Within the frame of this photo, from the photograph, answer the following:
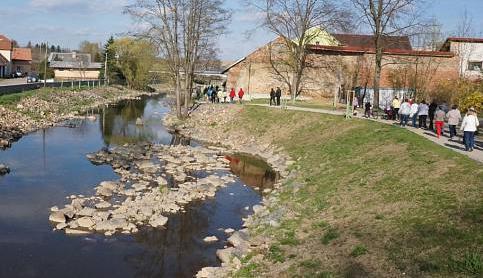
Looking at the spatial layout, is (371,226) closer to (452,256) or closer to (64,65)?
(452,256)

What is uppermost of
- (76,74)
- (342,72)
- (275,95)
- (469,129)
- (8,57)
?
(8,57)

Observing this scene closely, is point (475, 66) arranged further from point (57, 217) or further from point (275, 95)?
point (57, 217)

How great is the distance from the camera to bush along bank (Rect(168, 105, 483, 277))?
11617 millimetres

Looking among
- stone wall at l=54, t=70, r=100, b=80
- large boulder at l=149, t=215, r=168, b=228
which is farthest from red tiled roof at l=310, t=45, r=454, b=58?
stone wall at l=54, t=70, r=100, b=80

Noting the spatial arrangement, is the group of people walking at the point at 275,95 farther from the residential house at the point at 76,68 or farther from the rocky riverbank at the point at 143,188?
the residential house at the point at 76,68

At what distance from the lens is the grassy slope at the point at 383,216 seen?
11.5 m

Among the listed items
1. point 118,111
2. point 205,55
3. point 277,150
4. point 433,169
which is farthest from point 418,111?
point 118,111

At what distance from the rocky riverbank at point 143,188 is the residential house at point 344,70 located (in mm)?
20884

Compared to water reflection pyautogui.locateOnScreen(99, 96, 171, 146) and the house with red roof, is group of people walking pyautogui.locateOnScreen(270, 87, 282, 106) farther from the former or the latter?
the house with red roof

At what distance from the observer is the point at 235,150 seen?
112 feet

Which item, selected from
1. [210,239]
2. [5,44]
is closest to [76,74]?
[5,44]

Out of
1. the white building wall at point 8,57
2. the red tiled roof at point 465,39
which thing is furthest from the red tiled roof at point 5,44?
the red tiled roof at point 465,39

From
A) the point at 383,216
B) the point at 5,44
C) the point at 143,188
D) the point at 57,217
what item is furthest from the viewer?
the point at 5,44

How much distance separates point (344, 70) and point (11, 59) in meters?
75.2
